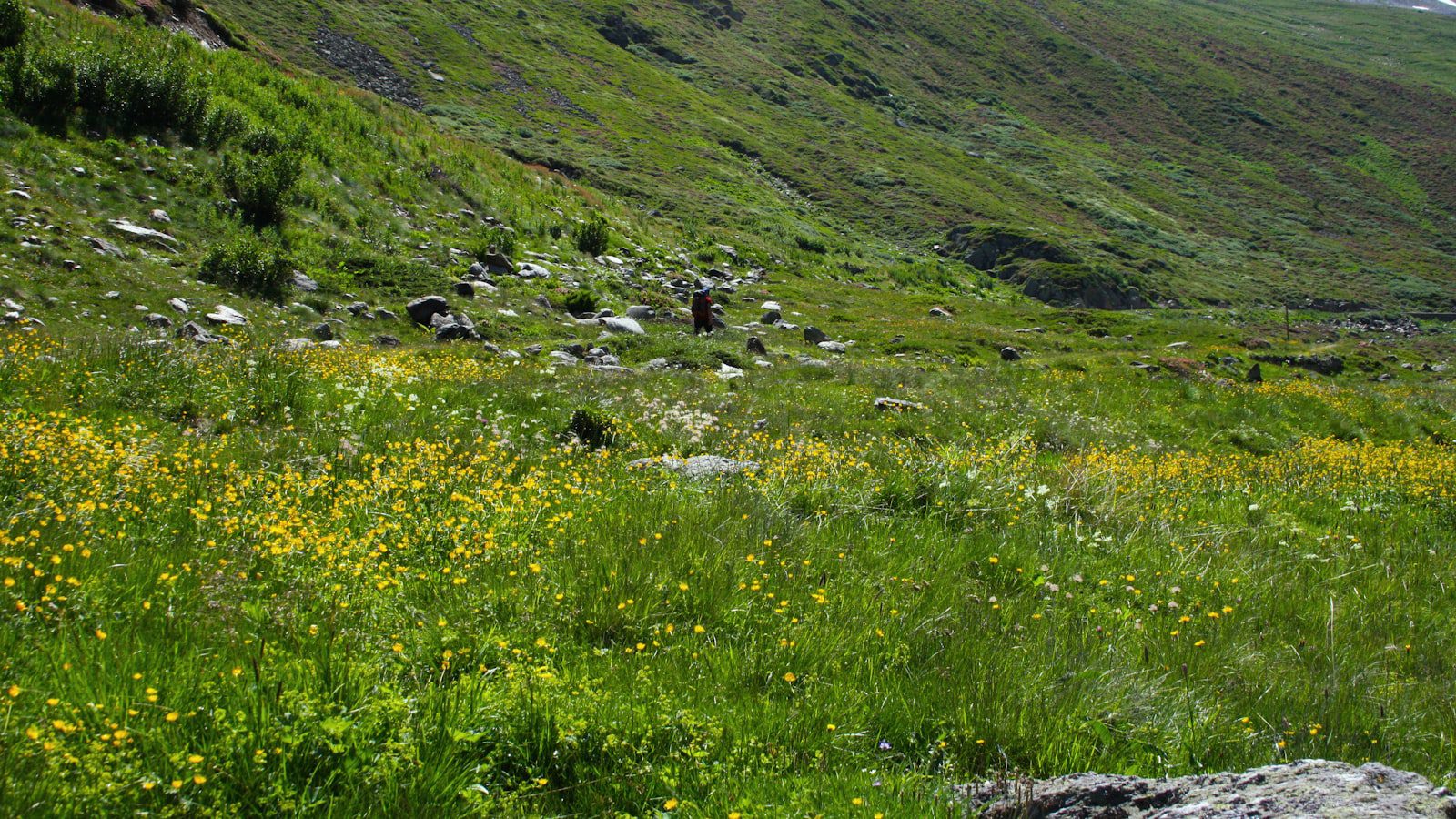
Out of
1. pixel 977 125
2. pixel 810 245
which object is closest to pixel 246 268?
pixel 810 245

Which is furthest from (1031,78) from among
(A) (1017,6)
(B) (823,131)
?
(B) (823,131)

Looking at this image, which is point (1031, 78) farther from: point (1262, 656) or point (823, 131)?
point (1262, 656)

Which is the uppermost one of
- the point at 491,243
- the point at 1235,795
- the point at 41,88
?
the point at 1235,795

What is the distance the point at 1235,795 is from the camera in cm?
224

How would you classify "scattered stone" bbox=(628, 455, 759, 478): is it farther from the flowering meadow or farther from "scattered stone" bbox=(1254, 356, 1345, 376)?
"scattered stone" bbox=(1254, 356, 1345, 376)

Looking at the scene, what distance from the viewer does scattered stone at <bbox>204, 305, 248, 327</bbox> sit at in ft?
44.1

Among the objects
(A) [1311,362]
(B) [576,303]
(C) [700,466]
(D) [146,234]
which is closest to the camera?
(C) [700,466]

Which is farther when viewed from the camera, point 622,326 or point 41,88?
point 622,326

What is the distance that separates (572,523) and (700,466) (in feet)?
7.35

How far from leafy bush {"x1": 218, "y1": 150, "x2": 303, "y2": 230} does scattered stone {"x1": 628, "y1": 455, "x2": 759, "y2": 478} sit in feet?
50.8

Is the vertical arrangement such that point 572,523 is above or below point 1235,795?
below

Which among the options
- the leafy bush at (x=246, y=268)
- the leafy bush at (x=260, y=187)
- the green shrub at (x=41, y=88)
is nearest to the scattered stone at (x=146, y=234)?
the leafy bush at (x=246, y=268)

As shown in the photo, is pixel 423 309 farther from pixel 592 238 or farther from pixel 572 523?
pixel 572 523

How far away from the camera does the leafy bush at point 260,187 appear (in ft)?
58.7
